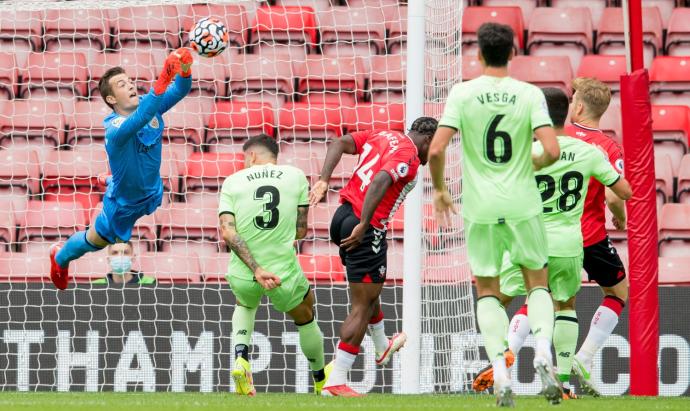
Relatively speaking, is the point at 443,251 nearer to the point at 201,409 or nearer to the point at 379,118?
the point at 379,118

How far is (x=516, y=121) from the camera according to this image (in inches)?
249

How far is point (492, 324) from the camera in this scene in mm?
6328

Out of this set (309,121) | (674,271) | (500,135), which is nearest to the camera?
(500,135)

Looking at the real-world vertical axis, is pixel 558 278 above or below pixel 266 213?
below

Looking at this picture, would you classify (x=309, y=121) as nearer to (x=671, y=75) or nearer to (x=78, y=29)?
(x=78, y=29)

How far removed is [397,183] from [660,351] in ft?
9.22

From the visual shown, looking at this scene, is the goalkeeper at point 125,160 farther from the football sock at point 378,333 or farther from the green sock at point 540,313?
the green sock at point 540,313

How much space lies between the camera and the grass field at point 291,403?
21.6ft

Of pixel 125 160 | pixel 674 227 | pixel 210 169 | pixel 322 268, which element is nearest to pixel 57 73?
pixel 210 169

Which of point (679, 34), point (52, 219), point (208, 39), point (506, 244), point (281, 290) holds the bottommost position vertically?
point (281, 290)

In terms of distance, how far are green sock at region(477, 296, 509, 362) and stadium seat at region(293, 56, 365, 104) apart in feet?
18.9

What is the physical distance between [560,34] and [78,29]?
16.8ft

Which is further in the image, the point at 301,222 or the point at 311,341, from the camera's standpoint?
the point at 311,341

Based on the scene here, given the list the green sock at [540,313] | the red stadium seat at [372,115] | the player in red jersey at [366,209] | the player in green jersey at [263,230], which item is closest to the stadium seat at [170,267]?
the red stadium seat at [372,115]
